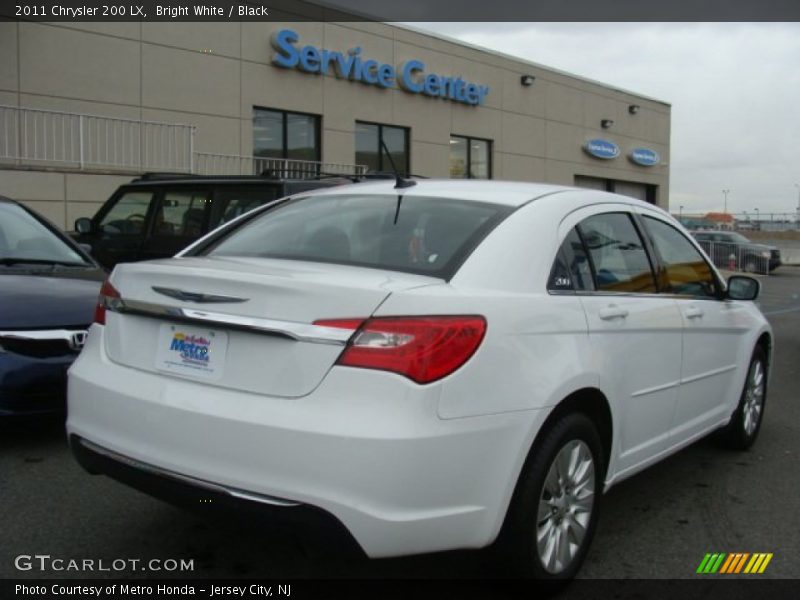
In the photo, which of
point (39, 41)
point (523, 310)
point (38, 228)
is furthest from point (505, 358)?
point (39, 41)

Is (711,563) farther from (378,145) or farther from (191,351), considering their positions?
(378,145)

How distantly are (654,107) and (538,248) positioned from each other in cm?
2970

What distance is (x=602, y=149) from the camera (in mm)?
27219

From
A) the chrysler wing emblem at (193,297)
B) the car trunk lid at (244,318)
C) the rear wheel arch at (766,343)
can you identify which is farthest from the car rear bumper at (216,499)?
the rear wheel arch at (766,343)

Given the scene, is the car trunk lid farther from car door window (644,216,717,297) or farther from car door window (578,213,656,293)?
car door window (644,216,717,297)

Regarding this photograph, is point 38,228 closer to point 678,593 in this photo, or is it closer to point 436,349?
point 436,349

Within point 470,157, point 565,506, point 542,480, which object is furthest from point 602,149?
point 542,480

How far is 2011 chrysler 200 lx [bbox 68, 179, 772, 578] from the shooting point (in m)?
2.59

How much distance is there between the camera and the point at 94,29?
14750mm

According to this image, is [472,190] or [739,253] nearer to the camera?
[472,190]

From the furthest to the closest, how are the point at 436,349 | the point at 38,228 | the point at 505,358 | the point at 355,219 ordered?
the point at 38,228
the point at 355,219
the point at 505,358
the point at 436,349

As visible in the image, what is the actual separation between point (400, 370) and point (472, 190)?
1.39 meters

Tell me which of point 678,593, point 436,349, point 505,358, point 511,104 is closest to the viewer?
point 436,349

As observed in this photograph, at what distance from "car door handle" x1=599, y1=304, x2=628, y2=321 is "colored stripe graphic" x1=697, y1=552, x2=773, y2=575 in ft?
3.75
